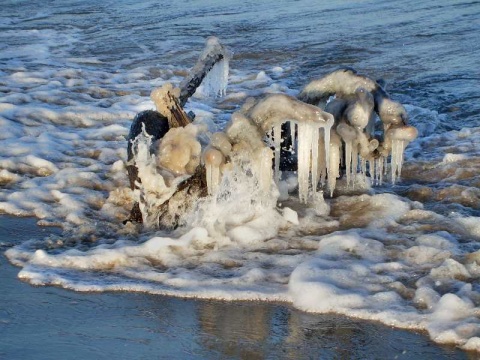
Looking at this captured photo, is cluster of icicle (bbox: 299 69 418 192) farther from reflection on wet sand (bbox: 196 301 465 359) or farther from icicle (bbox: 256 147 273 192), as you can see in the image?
reflection on wet sand (bbox: 196 301 465 359)

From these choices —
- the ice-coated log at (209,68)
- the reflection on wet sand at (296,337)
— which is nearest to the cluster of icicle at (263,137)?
the reflection on wet sand at (296,337)

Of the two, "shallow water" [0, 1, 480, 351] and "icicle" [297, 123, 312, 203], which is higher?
"icicle" [297, 123, 312, 203]

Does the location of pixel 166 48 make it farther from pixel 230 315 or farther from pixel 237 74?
pixel 230 315

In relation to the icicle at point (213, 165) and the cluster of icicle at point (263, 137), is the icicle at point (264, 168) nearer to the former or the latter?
the cluster of icicle at point (263, 137)

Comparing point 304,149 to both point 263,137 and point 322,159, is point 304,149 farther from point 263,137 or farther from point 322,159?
point 322,159

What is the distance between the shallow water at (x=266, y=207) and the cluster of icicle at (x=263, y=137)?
24 cm

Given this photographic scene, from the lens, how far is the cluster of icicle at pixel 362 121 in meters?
6.09

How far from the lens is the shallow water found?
479 centimetres

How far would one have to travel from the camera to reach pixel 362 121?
20.2 ft

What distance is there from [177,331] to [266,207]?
1.83 meters

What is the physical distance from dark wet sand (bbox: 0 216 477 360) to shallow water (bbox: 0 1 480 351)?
14cm

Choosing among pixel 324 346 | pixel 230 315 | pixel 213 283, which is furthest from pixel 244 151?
pixel 324 346

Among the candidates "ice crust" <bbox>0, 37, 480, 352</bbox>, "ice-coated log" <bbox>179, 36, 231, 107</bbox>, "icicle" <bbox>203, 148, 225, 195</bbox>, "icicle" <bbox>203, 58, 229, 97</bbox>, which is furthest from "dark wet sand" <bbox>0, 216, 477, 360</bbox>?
"icicle" <bbox>203, 58, 229, 97</bbox>

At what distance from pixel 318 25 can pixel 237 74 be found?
3.86 meters
